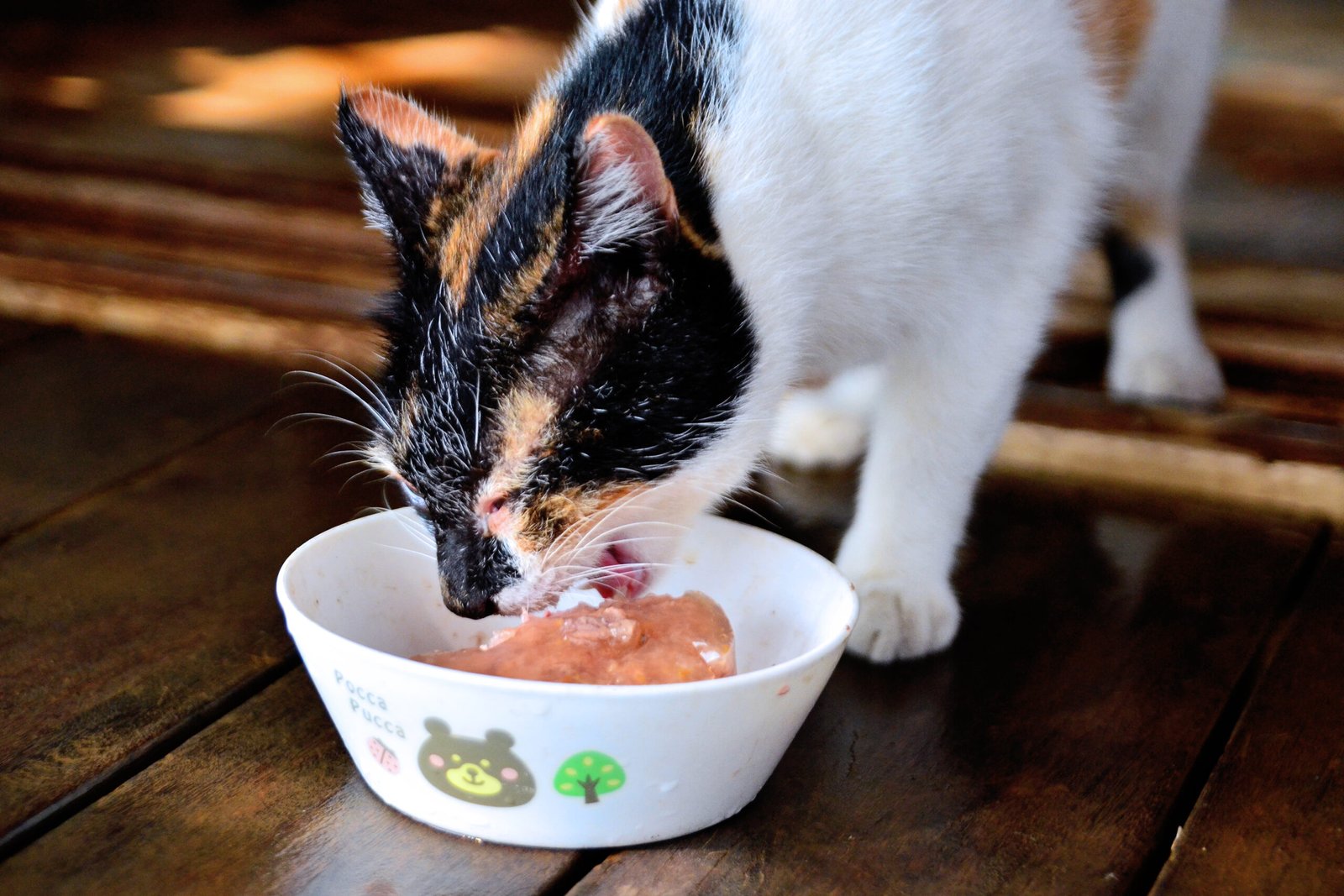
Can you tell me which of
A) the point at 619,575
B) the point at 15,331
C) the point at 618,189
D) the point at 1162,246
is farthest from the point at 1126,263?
the point at 15,331

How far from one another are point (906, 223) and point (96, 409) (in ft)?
3.57

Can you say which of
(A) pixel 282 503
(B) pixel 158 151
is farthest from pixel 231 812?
(B) pixel 158 151

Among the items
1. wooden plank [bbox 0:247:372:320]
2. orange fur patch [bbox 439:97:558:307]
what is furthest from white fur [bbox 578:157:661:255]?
wooden plank [bbox 0:247:372:320]

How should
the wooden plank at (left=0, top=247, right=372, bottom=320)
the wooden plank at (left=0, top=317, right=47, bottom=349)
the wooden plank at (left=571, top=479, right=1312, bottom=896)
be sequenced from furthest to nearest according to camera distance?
the wooden plank at (left=0, top=247, right=372, bottom=320) → the wooden plank at (left=0, top=317, right=47, bottom=349) → the wooden plank at (left=571, top=479, right=1312, bottom=896)

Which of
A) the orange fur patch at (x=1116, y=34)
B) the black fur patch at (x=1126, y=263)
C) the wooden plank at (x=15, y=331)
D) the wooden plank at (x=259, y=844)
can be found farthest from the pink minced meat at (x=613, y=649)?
the wooden plank at (x=15, y=331)

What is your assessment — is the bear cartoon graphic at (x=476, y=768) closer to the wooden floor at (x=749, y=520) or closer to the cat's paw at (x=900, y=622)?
the wooden floor at (x=749, y=520)

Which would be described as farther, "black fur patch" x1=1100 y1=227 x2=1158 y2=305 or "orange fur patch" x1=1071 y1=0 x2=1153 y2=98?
"black fur patch" x1=1100 y1=227 x2=1158 y2=305

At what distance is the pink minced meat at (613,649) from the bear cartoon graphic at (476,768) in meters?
0.06

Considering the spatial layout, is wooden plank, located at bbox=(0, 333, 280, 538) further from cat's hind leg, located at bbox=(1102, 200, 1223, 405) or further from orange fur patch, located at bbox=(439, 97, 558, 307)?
cat's hind leg, located at bbox=(1102, 200, 1223, 405)

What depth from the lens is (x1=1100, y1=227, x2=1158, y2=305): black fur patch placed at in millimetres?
1794

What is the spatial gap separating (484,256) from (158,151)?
78.6 inches

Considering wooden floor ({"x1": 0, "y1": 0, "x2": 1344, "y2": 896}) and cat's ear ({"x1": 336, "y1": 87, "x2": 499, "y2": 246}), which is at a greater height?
cat's ear ({"x1": 336, "y1": 87, "x2": 499, "y2": 246})

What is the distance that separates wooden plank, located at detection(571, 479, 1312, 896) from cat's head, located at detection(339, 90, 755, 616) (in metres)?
0.21

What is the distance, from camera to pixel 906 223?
1.08m
